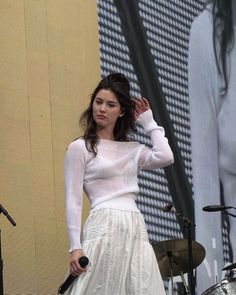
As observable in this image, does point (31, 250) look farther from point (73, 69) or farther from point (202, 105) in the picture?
point (202, 105)

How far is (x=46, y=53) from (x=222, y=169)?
6.60 feet

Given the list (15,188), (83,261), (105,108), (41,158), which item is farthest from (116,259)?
(41,158)

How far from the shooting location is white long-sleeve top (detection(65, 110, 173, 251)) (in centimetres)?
438

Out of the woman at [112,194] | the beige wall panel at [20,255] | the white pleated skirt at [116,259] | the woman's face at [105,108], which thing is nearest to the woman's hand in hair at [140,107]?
the woman at [112,194]

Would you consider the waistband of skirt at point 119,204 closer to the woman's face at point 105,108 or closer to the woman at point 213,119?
the woman's face at point 105,108

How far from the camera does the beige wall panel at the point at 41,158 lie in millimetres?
6684

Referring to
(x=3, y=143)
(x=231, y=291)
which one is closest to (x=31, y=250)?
Answer: (x=3, y=143)

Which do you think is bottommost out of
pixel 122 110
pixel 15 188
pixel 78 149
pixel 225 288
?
pixel 225 288

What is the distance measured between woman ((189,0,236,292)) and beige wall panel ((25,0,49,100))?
1.67 m

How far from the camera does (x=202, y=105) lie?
813 cm

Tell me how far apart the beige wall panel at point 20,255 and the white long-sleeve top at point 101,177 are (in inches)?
77.5

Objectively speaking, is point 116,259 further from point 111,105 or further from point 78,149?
point 111,105

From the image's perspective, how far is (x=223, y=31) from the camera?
27.2 feet

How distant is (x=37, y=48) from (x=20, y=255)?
1.54 meters
